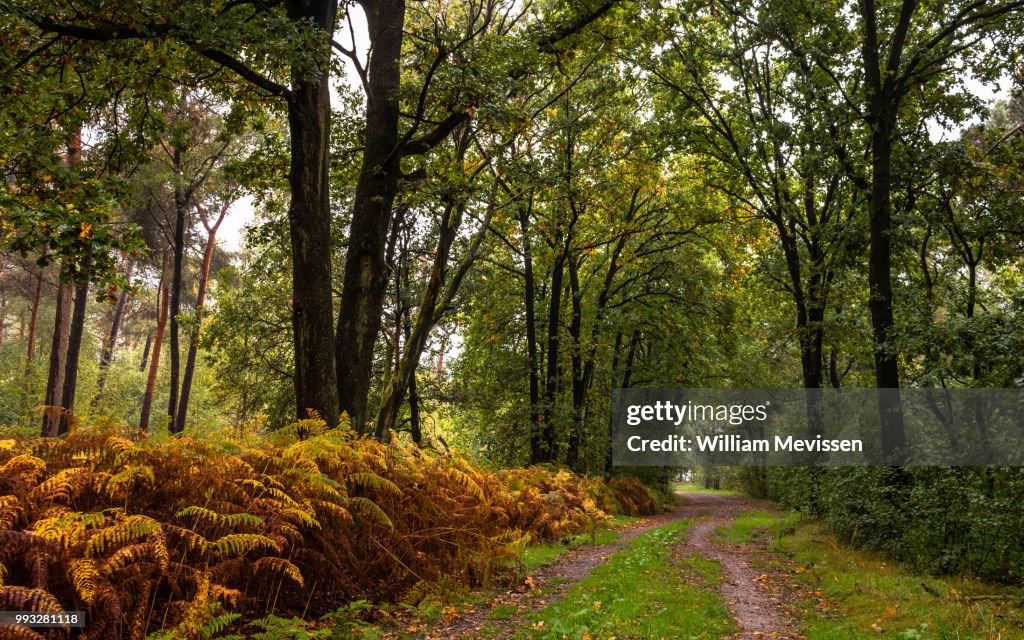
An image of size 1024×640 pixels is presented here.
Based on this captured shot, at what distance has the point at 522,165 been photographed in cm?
1042

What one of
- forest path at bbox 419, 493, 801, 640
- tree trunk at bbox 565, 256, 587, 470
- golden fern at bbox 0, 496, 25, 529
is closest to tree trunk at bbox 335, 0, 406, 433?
forest path at bbox 419, 493, 801, 640

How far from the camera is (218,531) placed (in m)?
5.09

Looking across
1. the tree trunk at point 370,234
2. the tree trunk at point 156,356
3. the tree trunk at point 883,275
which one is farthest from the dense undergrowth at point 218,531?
the tree trunk at point 156,356

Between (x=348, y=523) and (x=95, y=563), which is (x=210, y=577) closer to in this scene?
(x=95, y=563)

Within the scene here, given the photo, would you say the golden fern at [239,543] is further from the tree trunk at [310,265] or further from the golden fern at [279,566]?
the tree trunk at [310,265]

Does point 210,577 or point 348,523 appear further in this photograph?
point 348,523

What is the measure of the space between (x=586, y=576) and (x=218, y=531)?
5394 mm

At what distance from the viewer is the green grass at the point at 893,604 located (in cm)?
589

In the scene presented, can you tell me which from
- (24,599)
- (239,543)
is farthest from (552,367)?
(24,599)

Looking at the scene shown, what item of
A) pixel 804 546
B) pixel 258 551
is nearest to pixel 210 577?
pixel 258 551

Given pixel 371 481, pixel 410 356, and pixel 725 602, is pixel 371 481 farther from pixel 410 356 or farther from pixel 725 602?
pixel 410 356

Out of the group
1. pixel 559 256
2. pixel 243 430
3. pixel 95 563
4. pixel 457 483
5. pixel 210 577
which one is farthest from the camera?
pixel 559 256

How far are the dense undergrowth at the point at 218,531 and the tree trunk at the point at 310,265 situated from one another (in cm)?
108

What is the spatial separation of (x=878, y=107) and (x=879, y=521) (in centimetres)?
794
